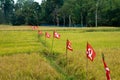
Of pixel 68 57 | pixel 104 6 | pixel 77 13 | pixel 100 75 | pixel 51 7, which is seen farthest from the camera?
pixel 51 7

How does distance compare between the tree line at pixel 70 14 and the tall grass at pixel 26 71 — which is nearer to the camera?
the tall grass at pixel 26 71

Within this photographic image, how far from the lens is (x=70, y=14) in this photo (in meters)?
99.5

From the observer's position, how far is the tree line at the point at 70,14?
269ft

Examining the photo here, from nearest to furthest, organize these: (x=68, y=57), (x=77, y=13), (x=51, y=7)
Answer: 1. (x=68, y=57)
2. (x=77, y=13)
3. (x=51, y=7)

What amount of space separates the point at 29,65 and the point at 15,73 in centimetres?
194

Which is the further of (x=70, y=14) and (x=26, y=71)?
(x=70, y=14)

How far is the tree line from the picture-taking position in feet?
269

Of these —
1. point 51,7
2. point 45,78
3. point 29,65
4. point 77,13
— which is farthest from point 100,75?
point 51,7

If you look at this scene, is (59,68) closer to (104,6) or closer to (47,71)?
(47,71)

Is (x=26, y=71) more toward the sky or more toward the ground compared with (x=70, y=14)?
more toward the ground

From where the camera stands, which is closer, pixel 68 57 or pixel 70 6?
pixel 68 57

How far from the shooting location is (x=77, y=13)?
96.8 m

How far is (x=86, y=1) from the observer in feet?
318

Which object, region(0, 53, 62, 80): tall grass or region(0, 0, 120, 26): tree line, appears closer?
region(0, 53, 62, 80): tall grass
